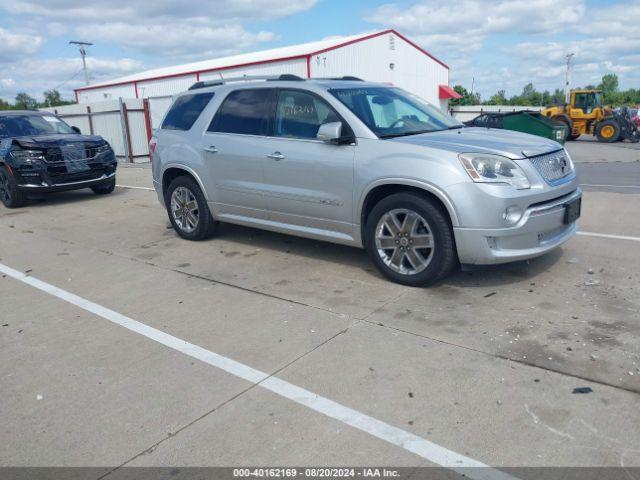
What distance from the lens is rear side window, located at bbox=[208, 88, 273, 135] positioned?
19.3ft

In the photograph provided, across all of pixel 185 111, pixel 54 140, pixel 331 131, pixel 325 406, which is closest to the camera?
pixel 325 406

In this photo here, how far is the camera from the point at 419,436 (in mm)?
2789

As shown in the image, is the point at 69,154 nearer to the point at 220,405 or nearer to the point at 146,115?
the point at 220,405

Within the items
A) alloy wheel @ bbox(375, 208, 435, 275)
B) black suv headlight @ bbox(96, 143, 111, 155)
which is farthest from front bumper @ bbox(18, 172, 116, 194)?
alloy wheel @ bbox(375, 208, 435, 275)

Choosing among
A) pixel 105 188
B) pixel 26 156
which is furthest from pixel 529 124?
pixel 26 156

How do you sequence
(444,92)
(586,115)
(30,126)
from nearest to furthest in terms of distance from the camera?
1. (30,126)
2. (586,115)
3. (444,92)

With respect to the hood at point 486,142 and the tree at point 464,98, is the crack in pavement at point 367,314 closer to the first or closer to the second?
the hood at point 486,142

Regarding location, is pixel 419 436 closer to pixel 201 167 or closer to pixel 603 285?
pixel 603 285

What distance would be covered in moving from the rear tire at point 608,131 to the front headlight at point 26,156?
22.7 metres

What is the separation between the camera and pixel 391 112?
554cm

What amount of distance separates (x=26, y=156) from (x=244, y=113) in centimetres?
573

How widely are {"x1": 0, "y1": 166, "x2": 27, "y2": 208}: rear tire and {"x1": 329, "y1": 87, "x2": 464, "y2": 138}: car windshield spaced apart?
7272 millimetres

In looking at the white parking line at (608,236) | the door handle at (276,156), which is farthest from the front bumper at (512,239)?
the white parking line at (608,236)

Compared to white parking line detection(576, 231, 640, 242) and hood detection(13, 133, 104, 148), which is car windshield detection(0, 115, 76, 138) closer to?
hood detection(13, 133, 104, 148)
